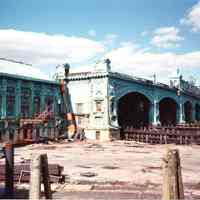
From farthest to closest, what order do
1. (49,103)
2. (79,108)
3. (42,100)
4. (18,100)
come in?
(79,108) → (49,103) → (42,100) → (18,100)

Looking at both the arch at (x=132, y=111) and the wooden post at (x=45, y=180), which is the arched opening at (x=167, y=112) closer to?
the arch at (x=132, y=111)

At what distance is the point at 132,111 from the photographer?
46.9 meters

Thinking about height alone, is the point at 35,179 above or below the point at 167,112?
below

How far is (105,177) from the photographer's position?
1330cm

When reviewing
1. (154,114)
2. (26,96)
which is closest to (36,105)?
(26,96)

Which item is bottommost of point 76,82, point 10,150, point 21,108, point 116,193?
point 116,193

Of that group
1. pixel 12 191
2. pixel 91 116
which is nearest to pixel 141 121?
pixel 91 116

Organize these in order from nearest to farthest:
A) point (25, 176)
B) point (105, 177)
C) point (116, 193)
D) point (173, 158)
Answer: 1. point (173, 158)
2. point (116, 193)
3. point (25, 176)
4. point (105, 177)

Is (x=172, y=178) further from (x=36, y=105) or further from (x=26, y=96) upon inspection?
(x=36, y=105)

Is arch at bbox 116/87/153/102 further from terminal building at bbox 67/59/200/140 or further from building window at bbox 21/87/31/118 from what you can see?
building window at bbox 21/87/31/118

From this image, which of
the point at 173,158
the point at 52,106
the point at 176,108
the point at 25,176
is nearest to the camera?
the point at 173,158

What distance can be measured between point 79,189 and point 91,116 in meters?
24.9

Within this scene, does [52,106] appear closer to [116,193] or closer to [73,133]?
[73,133]

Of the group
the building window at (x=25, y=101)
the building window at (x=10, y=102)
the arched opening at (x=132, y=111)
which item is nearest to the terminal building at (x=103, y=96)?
the arched opening at (x=132, y=111)
